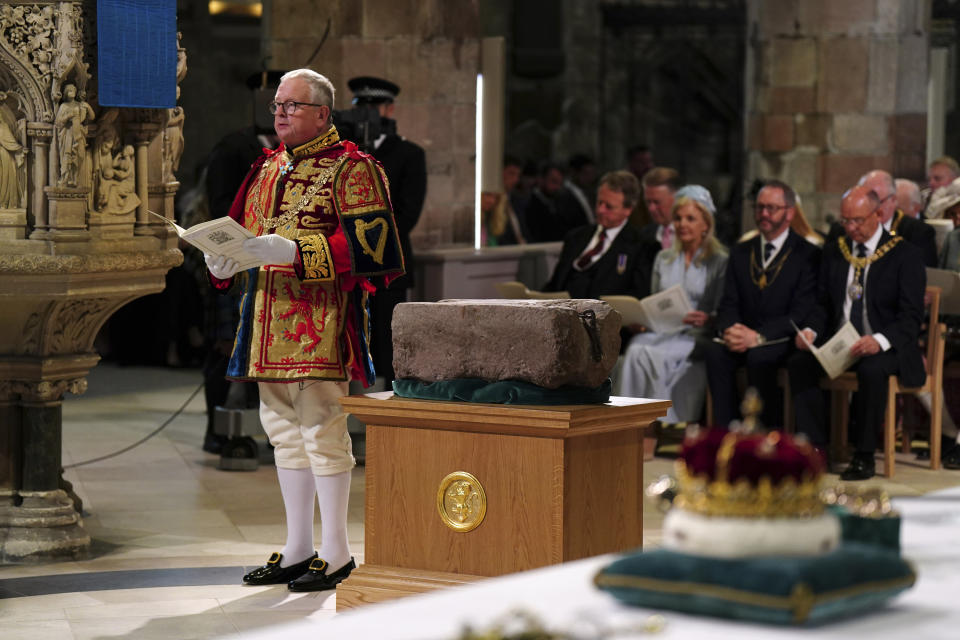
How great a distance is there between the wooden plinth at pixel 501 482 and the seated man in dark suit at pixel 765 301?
2977 millimetres

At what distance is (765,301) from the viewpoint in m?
7.47

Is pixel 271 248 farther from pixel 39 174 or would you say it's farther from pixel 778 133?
pixel 778 133

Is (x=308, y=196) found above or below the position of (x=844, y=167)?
below

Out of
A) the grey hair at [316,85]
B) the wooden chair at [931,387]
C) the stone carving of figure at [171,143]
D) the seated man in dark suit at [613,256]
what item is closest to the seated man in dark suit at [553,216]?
the seated man in dark suit at [613,256]

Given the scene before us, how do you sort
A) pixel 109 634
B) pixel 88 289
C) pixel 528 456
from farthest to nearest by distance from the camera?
1. pixel 88 289
2. pixel 109 634
3. pixel 528 456

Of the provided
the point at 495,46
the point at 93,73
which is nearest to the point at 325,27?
the point at 495,46

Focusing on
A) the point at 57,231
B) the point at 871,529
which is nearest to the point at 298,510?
the point at 57,231

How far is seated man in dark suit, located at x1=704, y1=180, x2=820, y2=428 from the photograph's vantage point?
293 inches

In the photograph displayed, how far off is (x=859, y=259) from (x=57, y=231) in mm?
3687

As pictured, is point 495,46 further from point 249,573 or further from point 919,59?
point 249,573

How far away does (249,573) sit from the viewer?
5141 millimetres

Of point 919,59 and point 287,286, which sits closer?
point 287,286

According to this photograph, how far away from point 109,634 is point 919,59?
319 inches

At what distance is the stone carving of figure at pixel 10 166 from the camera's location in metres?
5.24
